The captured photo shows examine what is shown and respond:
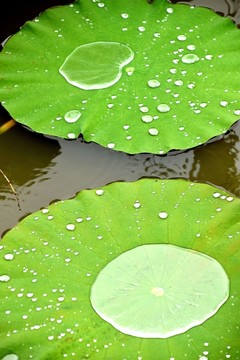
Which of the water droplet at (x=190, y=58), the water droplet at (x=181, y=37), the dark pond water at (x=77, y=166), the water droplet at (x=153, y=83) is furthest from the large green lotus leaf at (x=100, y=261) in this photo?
the water droplet at (x=181, y=37)

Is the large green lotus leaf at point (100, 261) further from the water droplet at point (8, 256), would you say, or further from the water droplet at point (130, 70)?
the water droplet at point (130, 70)

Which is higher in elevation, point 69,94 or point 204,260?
point 69,94

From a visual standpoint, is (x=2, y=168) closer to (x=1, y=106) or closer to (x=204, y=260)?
(x=1, y=106)

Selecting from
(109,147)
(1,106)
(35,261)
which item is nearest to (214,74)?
(109,147)

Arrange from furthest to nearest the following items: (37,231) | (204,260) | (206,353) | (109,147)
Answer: (109,147)
(37,231)
(204,260)
(206,353)

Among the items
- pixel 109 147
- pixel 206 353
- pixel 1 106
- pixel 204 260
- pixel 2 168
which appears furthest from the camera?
pixel 1 106
